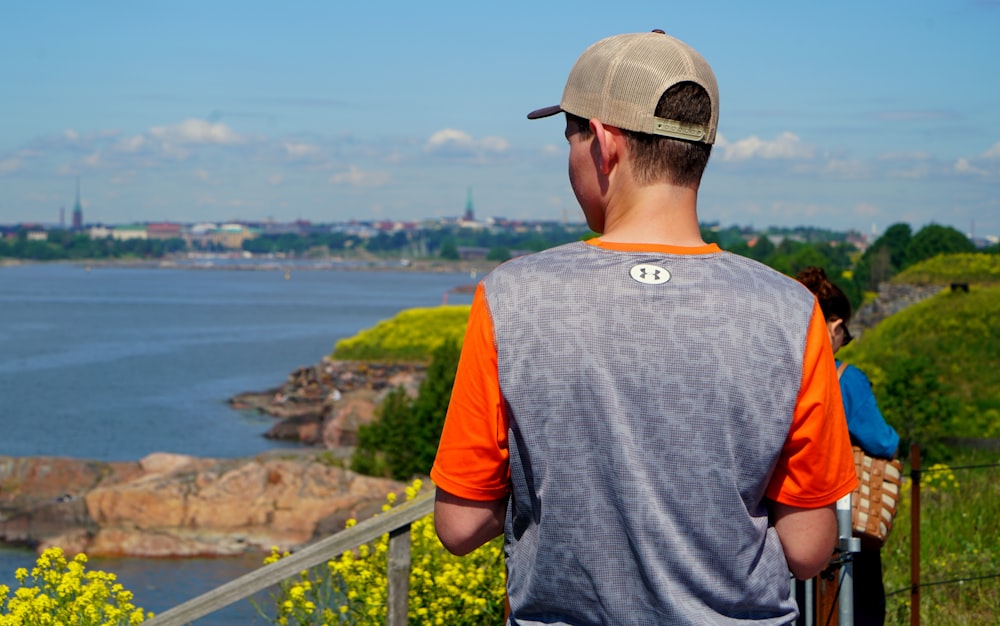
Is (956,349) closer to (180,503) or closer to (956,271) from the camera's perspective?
(956,271)

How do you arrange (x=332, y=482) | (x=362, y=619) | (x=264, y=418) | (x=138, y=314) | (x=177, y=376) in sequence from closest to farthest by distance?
(x=362, y=619) < (x=332, y=482) < (x=264, y=418) < (x=177, y=376) < (x=138, y=314)

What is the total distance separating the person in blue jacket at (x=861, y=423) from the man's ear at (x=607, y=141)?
6.36ft

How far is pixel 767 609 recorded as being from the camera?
1.98 meters

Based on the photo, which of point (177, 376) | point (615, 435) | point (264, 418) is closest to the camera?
point (615, 435)

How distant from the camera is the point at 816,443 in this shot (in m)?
1.93

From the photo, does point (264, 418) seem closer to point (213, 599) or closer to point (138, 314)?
point (213, 599)

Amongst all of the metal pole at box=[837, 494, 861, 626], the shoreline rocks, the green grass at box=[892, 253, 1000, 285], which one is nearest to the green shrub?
the metal pole at box=[837, 494, 861, 626]

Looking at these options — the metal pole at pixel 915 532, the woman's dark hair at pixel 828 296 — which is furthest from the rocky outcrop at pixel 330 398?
the woman's dark hair at pixel 828 296

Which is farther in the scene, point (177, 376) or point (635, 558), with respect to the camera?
point (177, 376)

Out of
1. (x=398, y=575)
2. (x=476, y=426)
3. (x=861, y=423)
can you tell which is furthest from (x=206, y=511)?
(x=476, y=426)

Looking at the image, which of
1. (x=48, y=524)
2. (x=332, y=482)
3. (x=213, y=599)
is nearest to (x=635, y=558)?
(x=213, y=599)

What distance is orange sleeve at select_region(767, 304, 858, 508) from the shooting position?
1916 millimetres

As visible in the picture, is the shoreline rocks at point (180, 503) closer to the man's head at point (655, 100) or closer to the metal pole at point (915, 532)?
the metal pole at point (915, 532)

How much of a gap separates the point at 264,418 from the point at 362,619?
42.3m
